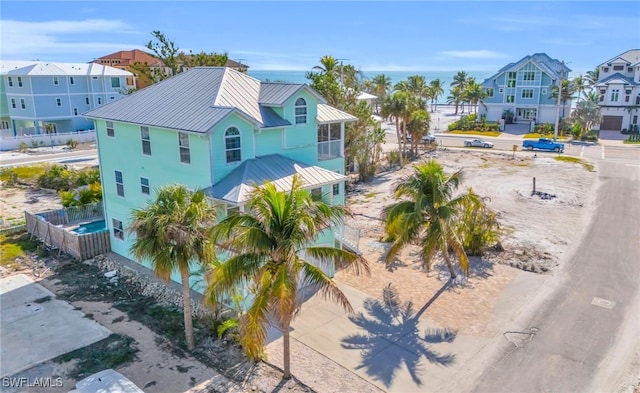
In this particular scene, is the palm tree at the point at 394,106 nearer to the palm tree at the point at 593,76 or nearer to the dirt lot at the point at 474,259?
the dirt lot at the point at 474,259

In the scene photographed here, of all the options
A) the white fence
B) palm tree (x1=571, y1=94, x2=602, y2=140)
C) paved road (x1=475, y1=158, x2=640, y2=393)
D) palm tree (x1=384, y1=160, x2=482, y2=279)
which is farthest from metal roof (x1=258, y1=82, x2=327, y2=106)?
palm tree (x1=571, y1=94, x2=602, y2=140)

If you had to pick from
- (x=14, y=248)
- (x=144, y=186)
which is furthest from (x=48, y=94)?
(x=144, y=186)

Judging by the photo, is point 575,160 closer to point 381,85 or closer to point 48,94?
point 381,85

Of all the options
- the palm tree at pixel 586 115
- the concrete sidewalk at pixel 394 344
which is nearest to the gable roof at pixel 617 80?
the palm tree at pixel 586 115

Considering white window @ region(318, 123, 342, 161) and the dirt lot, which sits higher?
white window @ region(318, 123, 342, 161)

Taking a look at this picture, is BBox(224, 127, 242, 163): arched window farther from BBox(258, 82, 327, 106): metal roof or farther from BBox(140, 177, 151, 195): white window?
BBox(140, 177, 151, 195): white window

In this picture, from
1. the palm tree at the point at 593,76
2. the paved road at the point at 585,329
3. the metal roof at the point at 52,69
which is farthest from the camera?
the palm tree at the point at 593,76
